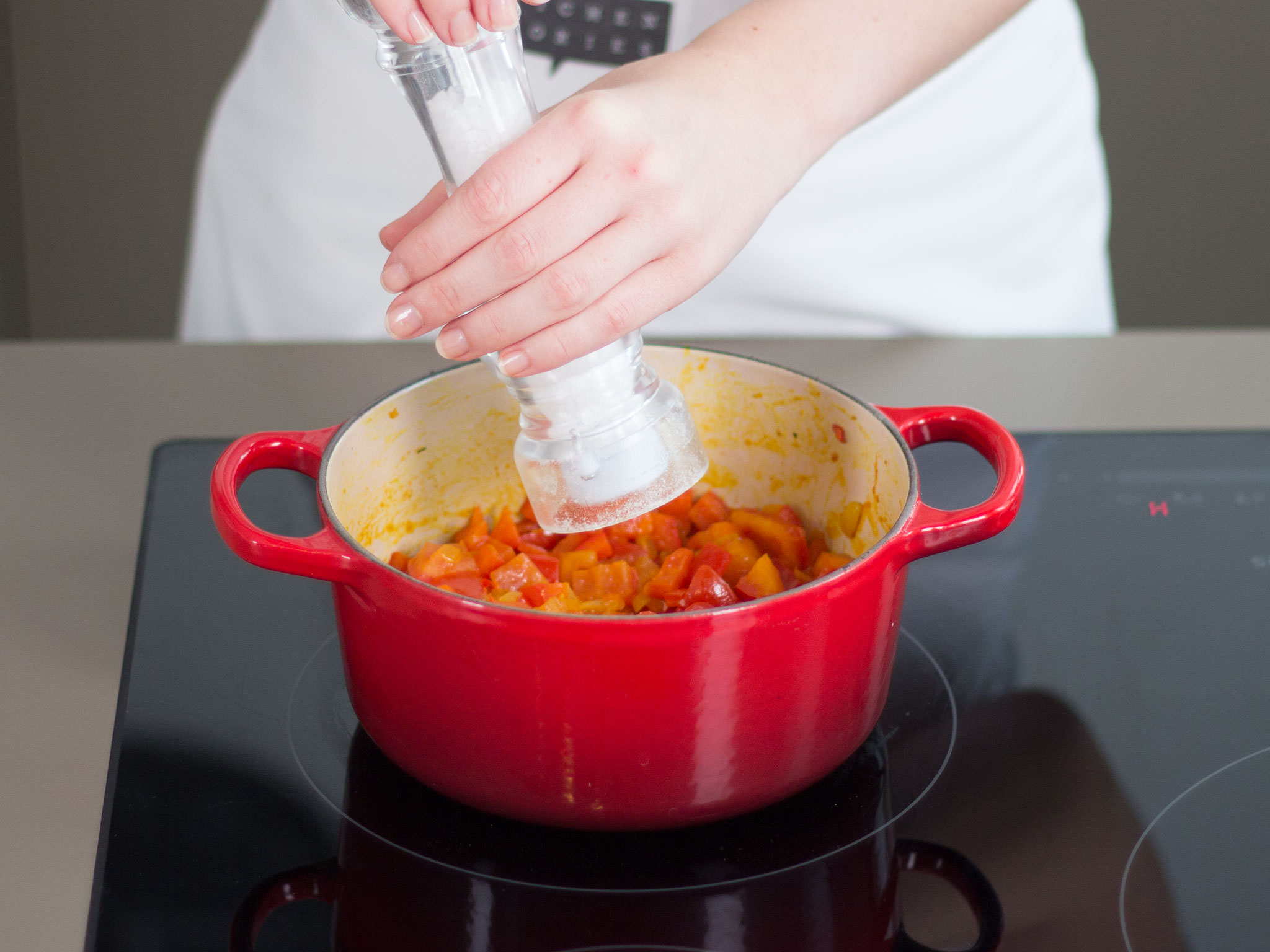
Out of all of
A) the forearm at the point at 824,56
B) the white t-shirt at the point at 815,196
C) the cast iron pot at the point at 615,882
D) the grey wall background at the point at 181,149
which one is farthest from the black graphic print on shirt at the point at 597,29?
the grey wall background at the point at 181,149

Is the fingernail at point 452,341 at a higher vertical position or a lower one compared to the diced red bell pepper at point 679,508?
higher

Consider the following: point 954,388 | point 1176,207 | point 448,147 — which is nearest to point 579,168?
point 448,147

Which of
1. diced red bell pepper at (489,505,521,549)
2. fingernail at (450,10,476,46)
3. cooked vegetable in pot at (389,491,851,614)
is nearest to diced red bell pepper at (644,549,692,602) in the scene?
cooked vegetable in pot at (389,491,851,614)

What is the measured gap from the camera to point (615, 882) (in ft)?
1.85

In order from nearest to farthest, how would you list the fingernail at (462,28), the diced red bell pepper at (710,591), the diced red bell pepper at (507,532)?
the fingernail at (462,28) < the diced red bell pepper at (710,591) < the diced red bell pepper at (507,532)

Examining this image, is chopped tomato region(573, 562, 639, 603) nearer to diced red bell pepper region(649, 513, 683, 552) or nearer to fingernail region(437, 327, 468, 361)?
diced red bell pepper region(649, 513, 683, 552)

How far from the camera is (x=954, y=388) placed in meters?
1.04

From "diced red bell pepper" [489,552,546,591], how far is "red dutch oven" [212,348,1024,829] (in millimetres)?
97

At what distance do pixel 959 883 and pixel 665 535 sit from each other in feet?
0.91

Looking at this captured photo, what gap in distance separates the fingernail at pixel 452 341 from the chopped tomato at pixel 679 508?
0.74 feet

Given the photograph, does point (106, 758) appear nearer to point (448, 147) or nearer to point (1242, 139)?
point (448, 147)

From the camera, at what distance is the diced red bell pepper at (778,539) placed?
0.74 m

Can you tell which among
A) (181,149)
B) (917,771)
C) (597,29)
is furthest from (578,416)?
(181,149)

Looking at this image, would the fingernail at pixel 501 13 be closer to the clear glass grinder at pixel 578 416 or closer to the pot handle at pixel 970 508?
the clear glass grinder at pixel 578 416
